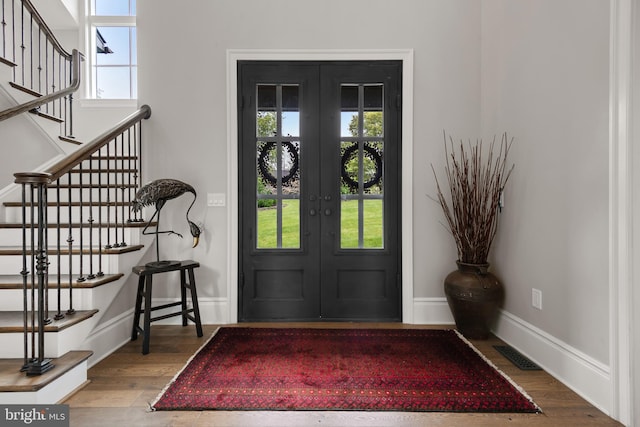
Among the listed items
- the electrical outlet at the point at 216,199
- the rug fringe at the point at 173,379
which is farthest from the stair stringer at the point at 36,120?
the rug fringe at the point at 173,379

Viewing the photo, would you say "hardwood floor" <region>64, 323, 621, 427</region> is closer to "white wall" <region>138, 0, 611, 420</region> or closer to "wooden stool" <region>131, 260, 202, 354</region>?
"wooden stool" <region>131, 260, 202, 354</region>

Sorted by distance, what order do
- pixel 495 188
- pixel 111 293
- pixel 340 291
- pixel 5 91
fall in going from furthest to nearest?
1. pixel 340 291
2. pixel 5 91
3. pixel 495 188
4. pixel 111 293

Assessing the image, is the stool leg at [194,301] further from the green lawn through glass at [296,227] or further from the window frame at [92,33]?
the window frame at [92,33]

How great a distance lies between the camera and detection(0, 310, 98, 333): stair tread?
5.69 feet

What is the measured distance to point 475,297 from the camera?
2.39 meters

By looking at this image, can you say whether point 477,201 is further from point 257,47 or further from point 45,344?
point 45,344

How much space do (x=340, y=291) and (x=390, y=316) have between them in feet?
1.64

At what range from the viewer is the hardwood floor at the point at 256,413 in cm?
154

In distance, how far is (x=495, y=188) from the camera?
2.49m

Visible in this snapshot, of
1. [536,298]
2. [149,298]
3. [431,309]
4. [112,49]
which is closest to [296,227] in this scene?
[149,298]

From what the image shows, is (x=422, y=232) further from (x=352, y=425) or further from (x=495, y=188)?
(x=352, y=425)

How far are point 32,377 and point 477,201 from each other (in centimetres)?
305

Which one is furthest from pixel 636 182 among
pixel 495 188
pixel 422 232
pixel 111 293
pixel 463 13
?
pixel 111 293

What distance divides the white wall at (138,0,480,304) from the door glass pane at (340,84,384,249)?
0.33 meters
